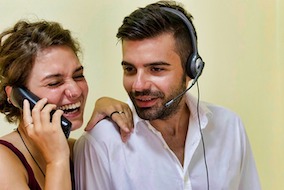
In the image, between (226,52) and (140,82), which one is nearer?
(140,82)

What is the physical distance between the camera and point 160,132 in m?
1.19

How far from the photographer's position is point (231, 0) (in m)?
1.54

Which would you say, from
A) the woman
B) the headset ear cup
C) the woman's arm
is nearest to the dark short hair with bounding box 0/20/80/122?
the woman

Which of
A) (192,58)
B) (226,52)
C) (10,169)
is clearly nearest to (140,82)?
(192,58)

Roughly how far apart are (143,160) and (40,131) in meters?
0.31

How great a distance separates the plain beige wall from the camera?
145 centimetres

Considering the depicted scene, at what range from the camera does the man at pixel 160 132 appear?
1.06 m

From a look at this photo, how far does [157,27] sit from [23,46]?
370mm

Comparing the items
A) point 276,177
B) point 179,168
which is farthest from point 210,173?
point 276,177

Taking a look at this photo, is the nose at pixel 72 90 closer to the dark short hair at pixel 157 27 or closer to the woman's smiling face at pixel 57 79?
the woman's smiling face at pixel 57 79

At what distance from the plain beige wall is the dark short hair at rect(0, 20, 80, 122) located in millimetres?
306

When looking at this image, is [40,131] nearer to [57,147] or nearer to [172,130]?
[57,147]

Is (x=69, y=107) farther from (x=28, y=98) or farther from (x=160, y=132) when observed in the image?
(x=160, y=132)

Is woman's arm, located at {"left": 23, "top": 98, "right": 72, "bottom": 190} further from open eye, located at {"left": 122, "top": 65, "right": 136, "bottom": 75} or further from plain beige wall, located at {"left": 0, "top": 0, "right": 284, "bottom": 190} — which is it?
plain beige wall, located at {"left": 0, "top": 0, "right": 284, "bottom": 190}
